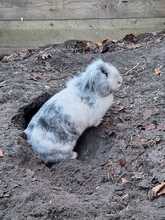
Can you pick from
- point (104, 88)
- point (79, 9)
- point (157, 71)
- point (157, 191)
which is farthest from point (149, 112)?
point (79, 9)

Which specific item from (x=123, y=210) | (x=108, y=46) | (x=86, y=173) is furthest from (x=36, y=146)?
(x=108, y=46)

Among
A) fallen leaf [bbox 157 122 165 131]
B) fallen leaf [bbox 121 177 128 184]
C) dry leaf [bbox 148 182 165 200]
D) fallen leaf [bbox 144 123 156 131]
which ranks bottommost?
fallen leaf [bbox 121 177 128 184]

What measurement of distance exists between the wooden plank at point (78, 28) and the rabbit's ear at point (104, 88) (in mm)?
2342

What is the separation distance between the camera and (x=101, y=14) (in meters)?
8.19

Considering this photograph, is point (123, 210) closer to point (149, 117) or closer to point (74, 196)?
point (74, 196)

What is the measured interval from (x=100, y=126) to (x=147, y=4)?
8.54ft

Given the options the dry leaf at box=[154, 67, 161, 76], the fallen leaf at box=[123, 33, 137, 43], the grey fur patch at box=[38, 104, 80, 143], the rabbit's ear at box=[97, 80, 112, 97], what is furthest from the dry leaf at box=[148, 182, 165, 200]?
the fallen leaf at box=[123, 33, 137, 43]

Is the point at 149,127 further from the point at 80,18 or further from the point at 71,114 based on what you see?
the point at 80,18

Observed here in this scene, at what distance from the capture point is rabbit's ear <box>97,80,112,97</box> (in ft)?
19.5

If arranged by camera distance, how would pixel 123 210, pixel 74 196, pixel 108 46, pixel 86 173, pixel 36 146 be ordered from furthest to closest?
pixel 108 46 < pixel 36 146 < pixel 86 173 < pixel 74 196 < pixel 123 210

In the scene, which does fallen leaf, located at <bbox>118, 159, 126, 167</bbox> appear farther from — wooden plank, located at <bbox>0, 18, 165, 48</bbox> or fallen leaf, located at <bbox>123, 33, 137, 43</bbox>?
wooden plank, located at <bbox>0, 18, 165, 48</bbox>

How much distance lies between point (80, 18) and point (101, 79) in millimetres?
2450

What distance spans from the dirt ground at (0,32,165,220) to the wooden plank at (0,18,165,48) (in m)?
0.33

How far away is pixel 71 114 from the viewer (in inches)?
231
